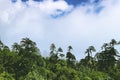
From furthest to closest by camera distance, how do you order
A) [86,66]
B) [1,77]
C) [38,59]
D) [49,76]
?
[86,66], [38,59], [49,76], [1,77]

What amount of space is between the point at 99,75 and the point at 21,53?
17.4 metres

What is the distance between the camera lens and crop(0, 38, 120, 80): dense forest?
3169 inches

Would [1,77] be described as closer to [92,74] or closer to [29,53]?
[29,53]

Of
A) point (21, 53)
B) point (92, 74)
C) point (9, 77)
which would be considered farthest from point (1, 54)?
point (92, 74)

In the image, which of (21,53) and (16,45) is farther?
(16,45)

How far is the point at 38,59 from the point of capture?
86062 mm

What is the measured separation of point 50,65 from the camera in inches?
3521

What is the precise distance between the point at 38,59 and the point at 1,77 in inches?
579

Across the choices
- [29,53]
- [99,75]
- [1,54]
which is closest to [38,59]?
[29,53]

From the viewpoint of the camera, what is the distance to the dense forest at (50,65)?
8050 centimetres

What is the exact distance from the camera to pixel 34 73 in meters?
76.2

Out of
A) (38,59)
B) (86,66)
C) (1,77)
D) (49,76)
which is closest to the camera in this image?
(1,77)

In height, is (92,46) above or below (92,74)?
above

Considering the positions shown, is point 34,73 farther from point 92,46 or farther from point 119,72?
point 92,46
